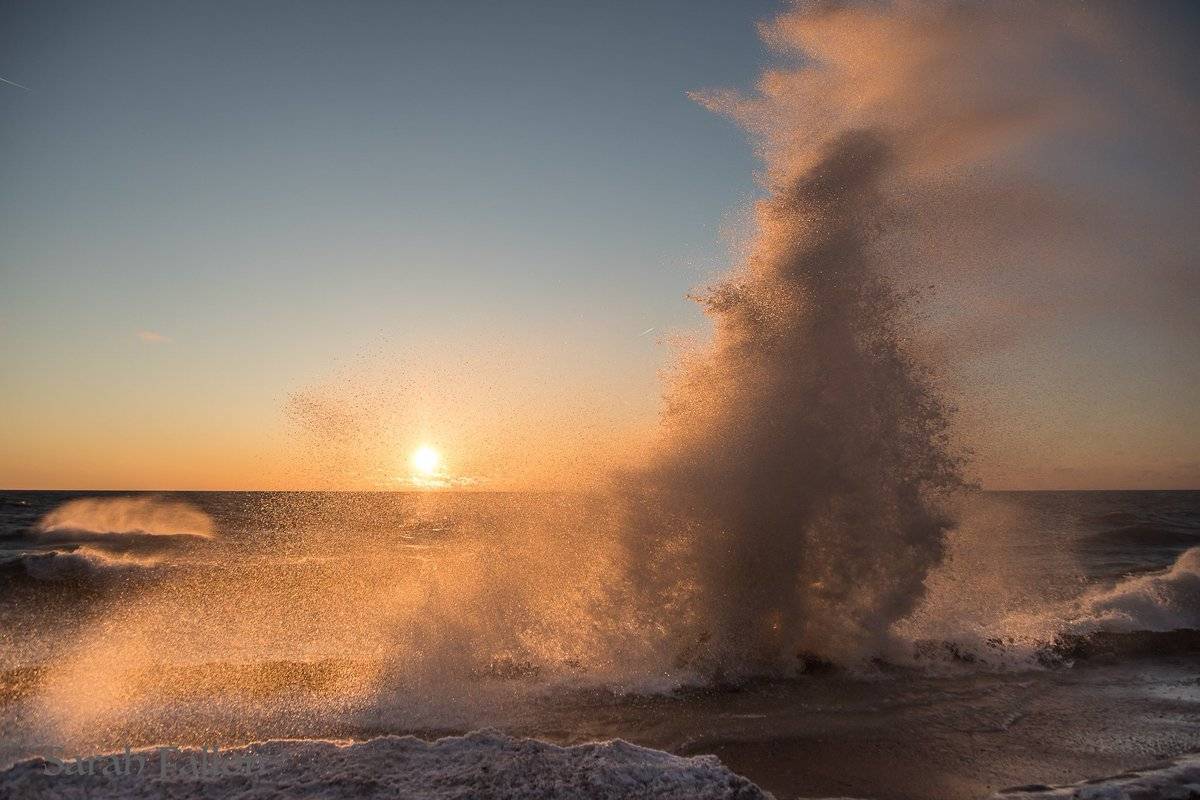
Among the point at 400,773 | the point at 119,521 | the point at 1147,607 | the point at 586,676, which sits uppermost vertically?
the point at 400,773

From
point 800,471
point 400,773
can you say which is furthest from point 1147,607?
point 400,773

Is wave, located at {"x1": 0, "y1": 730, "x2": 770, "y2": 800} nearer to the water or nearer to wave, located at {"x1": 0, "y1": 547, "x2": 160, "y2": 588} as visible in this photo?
the water

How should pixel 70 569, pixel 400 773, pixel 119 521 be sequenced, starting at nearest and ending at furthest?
pixel 400 773 < pixel 70 569 < pixel 119 521

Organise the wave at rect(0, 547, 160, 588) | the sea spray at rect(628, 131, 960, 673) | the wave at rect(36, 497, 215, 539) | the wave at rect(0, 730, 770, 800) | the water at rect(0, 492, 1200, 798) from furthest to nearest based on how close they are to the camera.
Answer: the wave at rect(36, 497, 215, 539), the wave at rect(0, 547, 160, 588), the sea spray at rect(628, 131, 960, 673), the water at rect(0, 492, 1200, 798), the wave at rect(0, 730, 770, 800)

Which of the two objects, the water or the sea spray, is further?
the sea spray

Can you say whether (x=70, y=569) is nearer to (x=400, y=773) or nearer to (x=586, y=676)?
(x=586, y=676)

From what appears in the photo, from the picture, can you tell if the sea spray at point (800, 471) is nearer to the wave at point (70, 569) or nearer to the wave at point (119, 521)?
the wave at point (70, 569)

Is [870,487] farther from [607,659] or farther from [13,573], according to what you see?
[13,573]

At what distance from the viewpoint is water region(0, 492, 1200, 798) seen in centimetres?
580

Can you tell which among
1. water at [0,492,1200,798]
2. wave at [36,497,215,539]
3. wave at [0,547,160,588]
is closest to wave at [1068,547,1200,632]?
water at [0,492,1200,798]

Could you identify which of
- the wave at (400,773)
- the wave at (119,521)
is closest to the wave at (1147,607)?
the wave at (400,773)

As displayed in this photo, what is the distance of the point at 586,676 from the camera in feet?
25.8

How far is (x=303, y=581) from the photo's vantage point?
16859 millimetres

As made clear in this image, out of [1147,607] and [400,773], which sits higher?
[400,773]
